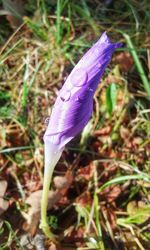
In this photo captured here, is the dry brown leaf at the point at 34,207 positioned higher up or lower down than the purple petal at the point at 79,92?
lower down

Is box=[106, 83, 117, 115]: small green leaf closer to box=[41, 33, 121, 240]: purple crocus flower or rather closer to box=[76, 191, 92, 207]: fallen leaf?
box=[76, 191, 92, 207]: fallen leaf

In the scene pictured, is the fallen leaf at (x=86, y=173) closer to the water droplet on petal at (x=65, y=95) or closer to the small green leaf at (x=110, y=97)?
the small green leaf at (x=110, y=97)

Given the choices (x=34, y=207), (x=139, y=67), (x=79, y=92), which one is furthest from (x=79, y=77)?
(x=139, y=67)

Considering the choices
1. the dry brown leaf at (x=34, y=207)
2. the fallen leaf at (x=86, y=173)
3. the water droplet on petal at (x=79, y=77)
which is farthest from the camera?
the fallen leaf at (x=86, y=173)

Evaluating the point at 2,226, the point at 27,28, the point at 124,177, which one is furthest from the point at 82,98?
the point at 27,28

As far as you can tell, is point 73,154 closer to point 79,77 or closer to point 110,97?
point 110,97

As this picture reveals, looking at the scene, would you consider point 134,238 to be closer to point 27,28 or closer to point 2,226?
point 2,226

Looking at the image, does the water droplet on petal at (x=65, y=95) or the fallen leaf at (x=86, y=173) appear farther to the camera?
the fallen leaf at (x=86, y=173)

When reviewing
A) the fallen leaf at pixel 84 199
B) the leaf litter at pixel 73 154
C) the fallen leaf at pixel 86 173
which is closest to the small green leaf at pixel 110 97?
the leaf litter at pixel 73 154

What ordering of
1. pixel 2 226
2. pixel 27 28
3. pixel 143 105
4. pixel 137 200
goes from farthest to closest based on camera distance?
1. pixel 27 28
2. pixel 143 105
3. pixel 137 200
4. pixel 2 226
